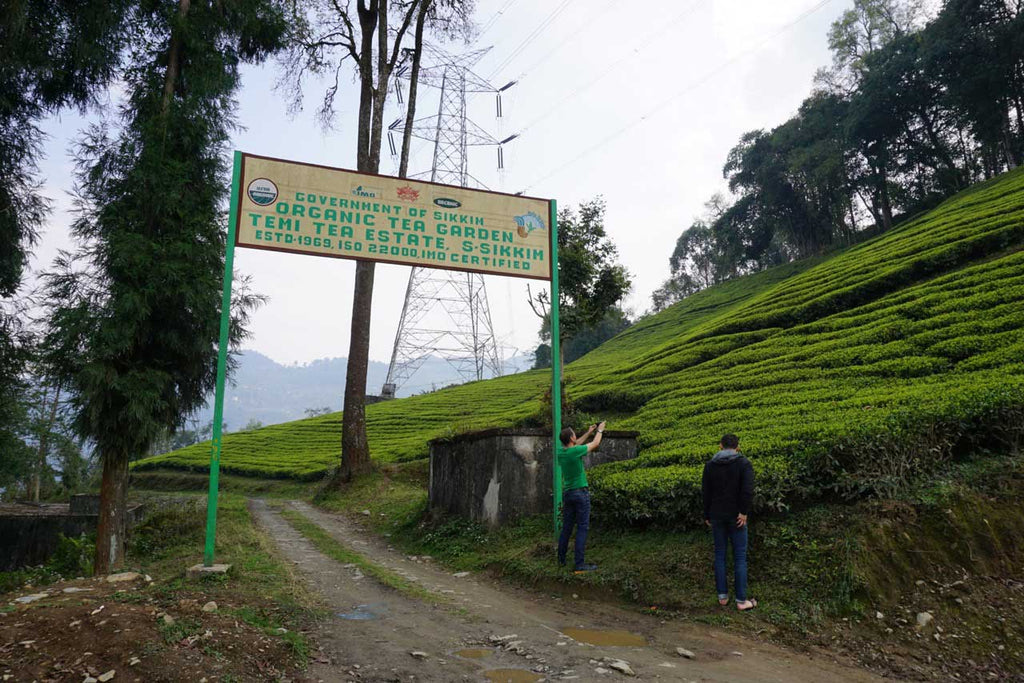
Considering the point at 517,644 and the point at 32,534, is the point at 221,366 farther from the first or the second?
the point at 32,534

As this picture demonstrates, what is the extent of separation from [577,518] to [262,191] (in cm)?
531

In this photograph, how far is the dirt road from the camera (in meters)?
4.27

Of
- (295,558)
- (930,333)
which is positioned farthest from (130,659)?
(930,333)

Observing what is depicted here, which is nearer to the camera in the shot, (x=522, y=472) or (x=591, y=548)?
(x=591, y=548)

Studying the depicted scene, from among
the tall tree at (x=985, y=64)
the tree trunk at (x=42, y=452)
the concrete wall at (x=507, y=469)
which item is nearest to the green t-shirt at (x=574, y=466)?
the concrete wall at (x=507, y=469)

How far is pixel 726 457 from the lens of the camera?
5.82m

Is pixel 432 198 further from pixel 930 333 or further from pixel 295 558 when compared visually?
pixel 930 333

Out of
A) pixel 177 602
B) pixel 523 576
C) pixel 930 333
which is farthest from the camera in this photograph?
pixel 930 333

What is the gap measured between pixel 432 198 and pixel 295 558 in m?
5.40

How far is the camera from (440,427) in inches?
1079

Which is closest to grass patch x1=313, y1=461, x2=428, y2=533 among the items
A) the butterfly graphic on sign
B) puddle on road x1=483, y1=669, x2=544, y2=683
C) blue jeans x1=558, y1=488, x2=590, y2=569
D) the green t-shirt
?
blue jeans x1=558, y1=488, x2=590, y2=569

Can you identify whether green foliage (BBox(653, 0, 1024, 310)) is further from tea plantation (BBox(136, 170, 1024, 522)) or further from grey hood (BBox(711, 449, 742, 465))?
grey hood (BBox(711, 449, 742, 465))

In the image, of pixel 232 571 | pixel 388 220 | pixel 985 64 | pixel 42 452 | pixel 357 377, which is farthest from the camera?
pixel 985 64

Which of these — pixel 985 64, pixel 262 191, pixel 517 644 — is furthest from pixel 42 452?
pixel 985 64
